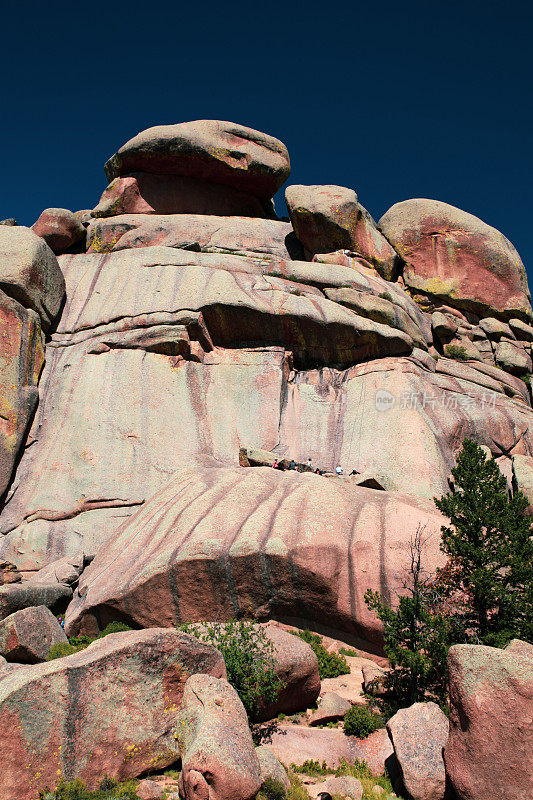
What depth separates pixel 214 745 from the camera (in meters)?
9.16

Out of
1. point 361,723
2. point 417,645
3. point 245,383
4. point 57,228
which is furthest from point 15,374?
point 361,723

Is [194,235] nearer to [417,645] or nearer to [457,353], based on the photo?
[457,353]

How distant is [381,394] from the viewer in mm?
28109

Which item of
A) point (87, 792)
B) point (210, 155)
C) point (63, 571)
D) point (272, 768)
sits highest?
point (210, 155)

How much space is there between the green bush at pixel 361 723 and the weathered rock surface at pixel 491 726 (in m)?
2.85

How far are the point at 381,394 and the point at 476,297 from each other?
41.5ft

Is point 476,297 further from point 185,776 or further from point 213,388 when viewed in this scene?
point 185,776

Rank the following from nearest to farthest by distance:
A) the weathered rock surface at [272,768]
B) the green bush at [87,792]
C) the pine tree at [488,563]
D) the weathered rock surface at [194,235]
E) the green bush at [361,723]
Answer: the green bush at [87,792]
the weathered rock surface at [272,768]
the green bush at [361,723]
the pine tree at [488,563]
the weathered rock surface at [194,235]

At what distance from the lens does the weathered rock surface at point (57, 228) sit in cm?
3381

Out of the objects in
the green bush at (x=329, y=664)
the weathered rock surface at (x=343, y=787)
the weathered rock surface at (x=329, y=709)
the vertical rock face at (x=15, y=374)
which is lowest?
the weathered rock surface at (x=343, y=787)

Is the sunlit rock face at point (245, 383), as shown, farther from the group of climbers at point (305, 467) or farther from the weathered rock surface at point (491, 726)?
the weathered rock surface at point (491, 726)

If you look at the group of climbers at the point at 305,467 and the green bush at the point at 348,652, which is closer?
the green bush at the point at 348,652

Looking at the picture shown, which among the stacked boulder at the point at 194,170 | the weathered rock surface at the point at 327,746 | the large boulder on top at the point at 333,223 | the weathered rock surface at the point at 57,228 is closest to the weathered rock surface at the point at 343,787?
the weathered rock surface at the point at 327,746

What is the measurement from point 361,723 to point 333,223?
28633mm
